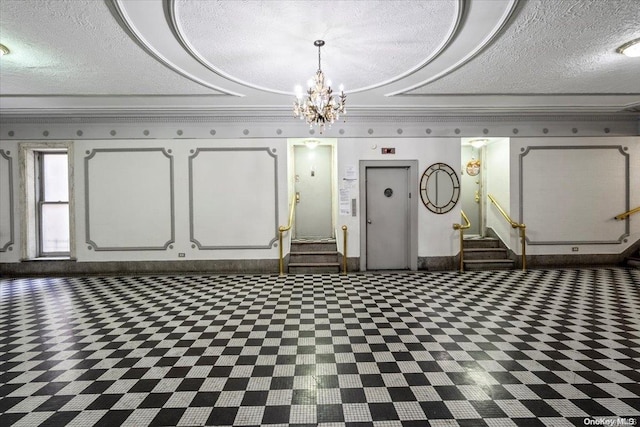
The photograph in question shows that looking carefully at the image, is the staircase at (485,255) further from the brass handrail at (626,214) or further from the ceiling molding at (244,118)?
the ceiling molding at (244,118)

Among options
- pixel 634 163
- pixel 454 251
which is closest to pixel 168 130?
pixel 454 251

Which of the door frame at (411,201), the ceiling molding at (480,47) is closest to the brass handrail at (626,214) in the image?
the door frame at (411,201)

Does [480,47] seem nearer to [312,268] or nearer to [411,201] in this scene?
[411,201]

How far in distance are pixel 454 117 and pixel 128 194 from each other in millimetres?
7006

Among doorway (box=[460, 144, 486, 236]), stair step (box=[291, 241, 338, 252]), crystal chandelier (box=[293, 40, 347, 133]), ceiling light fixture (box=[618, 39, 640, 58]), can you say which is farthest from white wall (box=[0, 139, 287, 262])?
ceiling light fixture (box=[618, 39, 640, 58])

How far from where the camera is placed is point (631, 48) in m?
3.78

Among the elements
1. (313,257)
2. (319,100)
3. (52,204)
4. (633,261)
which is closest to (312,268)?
(313,257)

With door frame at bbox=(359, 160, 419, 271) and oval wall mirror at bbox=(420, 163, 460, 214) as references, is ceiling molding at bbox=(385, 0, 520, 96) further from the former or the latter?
oval wall mirror at bbox=(420, 163, 460, 214)

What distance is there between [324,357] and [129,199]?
5.63 metres

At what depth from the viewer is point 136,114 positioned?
6352 mm

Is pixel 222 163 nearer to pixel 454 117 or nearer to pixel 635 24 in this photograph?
pixel 454 117

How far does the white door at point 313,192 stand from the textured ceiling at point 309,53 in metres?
2.55

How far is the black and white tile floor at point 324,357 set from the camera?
7.11 feet
